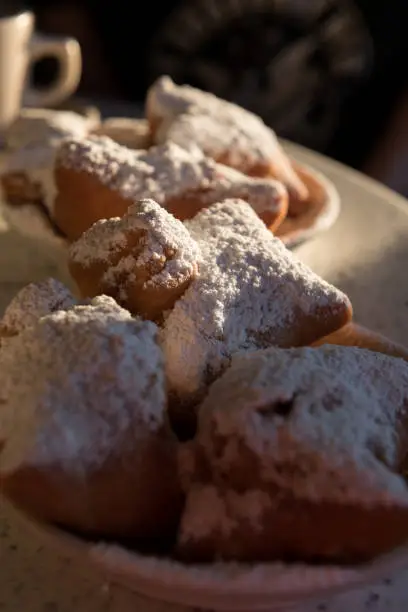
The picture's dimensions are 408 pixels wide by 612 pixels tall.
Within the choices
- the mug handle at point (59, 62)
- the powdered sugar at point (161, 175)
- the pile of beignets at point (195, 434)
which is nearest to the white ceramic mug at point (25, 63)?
the mug handle at point (59, 62)

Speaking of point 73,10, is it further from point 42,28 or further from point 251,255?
point 251,255

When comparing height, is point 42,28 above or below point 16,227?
below

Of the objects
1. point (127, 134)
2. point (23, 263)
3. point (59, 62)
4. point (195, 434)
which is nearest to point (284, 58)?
point (59, 62)

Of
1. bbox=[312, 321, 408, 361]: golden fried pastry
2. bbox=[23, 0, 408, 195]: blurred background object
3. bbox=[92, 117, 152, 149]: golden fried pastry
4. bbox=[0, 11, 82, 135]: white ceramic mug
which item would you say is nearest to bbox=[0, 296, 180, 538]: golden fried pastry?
bbox=[312, 321, 408, 361]: golden fried pastry

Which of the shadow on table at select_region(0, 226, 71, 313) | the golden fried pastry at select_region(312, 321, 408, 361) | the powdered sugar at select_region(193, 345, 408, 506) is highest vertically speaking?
the powdered sugar at select_region(193, 345, 408, 506)

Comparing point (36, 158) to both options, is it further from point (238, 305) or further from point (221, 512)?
point (221, 512)

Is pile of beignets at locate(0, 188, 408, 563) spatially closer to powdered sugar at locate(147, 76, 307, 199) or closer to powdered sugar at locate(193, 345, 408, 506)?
powdered sugar at locate(193, 345, 408, 506)

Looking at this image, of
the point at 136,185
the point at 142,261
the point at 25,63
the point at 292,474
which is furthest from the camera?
the point at 25,63

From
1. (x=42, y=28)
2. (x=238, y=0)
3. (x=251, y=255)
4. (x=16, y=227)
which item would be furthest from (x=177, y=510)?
(x=42, y=28)
